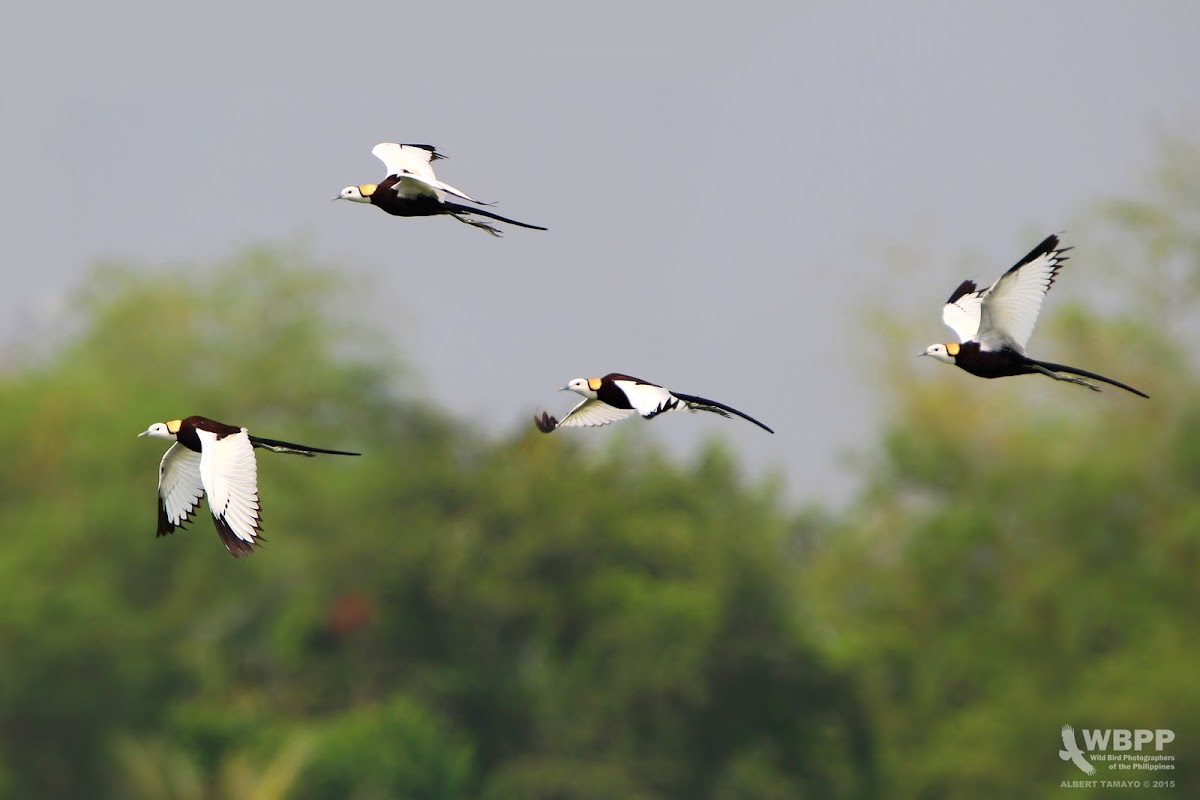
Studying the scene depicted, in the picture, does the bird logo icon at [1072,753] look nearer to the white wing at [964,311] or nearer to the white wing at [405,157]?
the white wing at [964,311]

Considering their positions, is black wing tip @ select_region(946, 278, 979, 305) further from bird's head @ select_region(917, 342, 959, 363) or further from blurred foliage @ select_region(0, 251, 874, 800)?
blurred foliage @ select_region(0, 251, 874, 800)

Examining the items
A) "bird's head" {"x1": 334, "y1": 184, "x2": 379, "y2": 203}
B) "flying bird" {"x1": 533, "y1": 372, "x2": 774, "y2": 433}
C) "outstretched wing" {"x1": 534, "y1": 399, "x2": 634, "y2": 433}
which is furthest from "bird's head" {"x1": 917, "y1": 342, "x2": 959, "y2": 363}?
"bird's head" {"x1": 334, "y1": 184, "x2": 379, "y2": 203}

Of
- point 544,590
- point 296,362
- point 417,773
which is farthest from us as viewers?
point 296,362

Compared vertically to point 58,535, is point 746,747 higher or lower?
lower

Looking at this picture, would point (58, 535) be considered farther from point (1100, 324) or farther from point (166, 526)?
point (166, 526)

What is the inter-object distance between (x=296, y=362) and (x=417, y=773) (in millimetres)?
24157

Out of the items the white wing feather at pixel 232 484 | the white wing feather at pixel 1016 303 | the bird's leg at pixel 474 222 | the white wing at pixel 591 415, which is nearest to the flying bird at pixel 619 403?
the white wing at pixel 591 415

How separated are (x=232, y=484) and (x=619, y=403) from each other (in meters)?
2.90

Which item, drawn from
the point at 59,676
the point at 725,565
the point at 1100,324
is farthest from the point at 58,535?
the point at 1100,324

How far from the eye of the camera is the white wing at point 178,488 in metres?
14.7

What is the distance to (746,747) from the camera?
132 ft

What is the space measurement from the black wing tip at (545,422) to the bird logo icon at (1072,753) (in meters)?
25.3

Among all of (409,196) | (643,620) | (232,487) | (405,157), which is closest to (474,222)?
(409,196)

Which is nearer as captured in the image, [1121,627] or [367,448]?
[1121,627]
